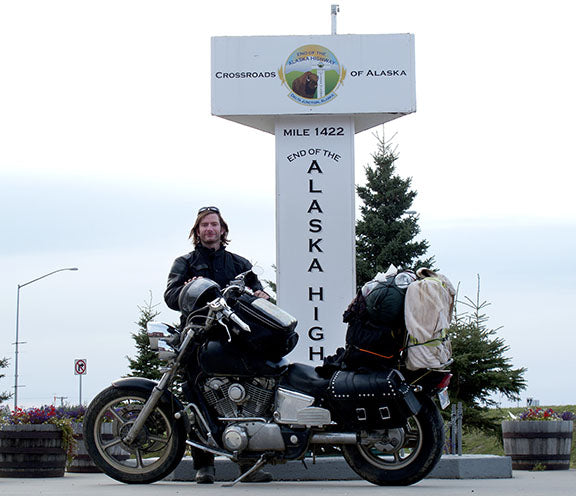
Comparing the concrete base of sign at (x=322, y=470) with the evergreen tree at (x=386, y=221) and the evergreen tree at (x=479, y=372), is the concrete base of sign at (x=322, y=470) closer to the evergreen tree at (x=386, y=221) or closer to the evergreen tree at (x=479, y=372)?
the evergreen tree at (x=479, y=372)

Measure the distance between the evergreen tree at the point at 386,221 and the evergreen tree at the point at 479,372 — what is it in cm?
1204

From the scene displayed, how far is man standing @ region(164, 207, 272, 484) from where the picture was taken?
8.04m

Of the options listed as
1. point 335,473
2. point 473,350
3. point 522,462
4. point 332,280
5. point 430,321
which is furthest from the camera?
point 473,350

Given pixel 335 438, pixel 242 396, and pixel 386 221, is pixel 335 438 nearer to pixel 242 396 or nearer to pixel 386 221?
pixel 242 396

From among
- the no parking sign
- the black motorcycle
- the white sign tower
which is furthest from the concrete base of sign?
the no parking sign

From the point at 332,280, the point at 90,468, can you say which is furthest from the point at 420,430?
the point at 90,468

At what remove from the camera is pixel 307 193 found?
36.5ft

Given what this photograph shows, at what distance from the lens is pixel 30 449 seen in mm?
11125

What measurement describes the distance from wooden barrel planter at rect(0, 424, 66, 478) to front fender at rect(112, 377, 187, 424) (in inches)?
158

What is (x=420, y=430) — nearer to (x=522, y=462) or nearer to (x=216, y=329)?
(x=216, y=329)

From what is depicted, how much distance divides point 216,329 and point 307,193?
3967mm

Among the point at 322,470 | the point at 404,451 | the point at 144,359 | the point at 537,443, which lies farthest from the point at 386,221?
the point at 404,451

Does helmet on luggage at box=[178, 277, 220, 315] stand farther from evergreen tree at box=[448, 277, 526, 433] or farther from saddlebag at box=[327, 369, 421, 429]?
evergreen tree at box=[448, 277, 526, 433]

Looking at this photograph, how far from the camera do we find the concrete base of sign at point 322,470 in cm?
902
